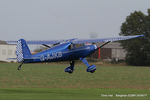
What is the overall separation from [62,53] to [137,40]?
80460 millimetres

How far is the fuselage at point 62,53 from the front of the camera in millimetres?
32500

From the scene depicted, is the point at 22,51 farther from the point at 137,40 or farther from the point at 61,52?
the point at 137,40

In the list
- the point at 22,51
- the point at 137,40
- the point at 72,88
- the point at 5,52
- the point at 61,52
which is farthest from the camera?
the point at 5,52

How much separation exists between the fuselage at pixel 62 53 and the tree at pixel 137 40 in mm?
77642

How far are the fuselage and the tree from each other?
7764 centimetres

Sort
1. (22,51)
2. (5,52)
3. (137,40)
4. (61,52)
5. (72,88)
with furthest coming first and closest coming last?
(5,52) < (137,40) < (72,88) < (61,52) < (22,51)

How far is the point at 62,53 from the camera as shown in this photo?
1330 inches

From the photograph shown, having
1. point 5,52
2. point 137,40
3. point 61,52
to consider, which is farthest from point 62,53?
point 5,52

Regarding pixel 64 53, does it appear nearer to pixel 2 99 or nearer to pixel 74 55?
pixel 74 55

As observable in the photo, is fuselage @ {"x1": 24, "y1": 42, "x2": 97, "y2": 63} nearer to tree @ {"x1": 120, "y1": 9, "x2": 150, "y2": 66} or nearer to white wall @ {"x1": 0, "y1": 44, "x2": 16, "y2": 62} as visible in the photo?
tree @ {"x1": 120, "y1": 9, "x2": 150, "y2": 66}

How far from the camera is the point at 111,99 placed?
27094mm

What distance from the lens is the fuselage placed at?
107 feet

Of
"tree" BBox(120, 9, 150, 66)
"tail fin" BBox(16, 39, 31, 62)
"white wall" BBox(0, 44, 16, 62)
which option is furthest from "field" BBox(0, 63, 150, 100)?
"white wall" BBox(0, 44, 16, 62)

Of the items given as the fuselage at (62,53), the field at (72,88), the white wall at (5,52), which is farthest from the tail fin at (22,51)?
the white wall at (5,52)
